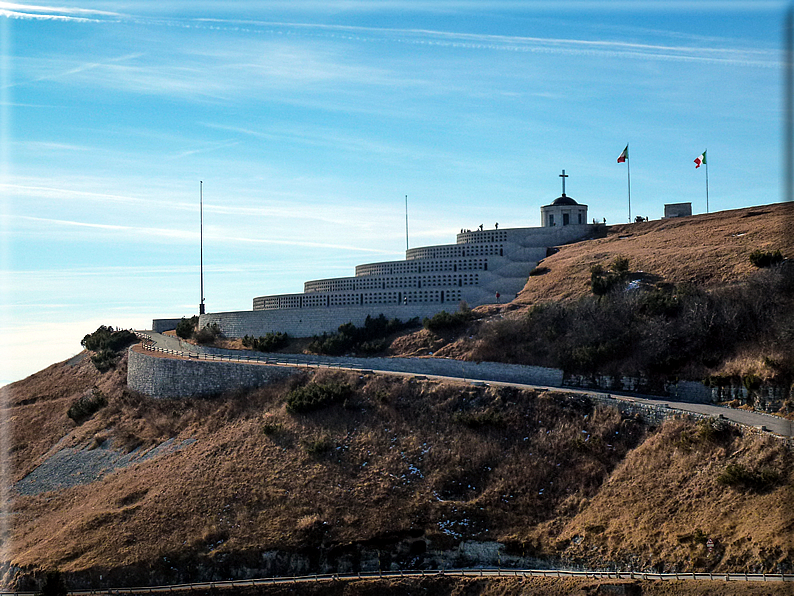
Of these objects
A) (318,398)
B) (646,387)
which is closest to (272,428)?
(318,398)

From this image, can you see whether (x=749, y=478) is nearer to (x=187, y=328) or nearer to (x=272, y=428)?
(x=272, y=428)

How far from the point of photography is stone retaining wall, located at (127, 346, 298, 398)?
48469 mm

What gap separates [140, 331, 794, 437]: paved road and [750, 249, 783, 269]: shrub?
1129 centimetres

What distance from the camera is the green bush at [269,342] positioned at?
192 feet

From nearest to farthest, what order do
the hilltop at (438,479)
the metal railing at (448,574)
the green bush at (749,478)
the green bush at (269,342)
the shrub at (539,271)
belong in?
the metal railing at (448,574), the green bush at (749,478), the hilltop at (438,479), the shrub at (539,271), the green bush at (269,342)

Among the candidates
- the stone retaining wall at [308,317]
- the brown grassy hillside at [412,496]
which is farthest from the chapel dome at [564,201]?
the brown grassy hillside at [412,496]

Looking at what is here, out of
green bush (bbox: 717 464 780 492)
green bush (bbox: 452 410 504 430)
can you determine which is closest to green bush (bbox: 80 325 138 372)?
green bush (bbox: 452 410 504 430)

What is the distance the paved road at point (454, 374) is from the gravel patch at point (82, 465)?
919cm

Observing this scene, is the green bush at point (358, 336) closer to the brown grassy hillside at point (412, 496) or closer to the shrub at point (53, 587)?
the brown grassy hillside at point (412, 496)

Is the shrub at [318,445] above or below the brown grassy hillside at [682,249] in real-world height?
below

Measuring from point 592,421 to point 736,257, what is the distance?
17.3 meters

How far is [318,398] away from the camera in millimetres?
43438

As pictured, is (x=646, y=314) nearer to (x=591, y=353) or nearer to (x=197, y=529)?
(x=591, y=353)

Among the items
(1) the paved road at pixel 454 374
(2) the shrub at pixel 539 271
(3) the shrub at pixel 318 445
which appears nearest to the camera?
(1) the paved road at pixel 454 374
